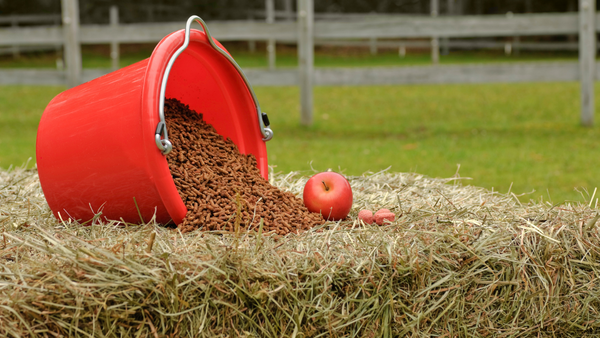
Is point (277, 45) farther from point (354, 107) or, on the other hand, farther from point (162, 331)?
point (162, 331)

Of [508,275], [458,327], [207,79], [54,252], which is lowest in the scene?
[458,327]

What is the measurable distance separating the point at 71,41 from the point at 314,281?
6.78 metres

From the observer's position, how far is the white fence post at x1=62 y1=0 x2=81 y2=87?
25.0ft

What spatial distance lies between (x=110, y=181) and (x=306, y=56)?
16.3 feet

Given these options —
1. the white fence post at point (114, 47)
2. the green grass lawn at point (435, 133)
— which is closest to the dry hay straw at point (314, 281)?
the green grass lawn at point (435, 133)

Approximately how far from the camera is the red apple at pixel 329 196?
9.20 ft

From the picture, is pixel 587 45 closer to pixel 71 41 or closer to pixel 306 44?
pixel 306 44

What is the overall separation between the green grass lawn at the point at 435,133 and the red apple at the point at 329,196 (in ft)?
2.36

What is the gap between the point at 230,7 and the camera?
19578 millimetres

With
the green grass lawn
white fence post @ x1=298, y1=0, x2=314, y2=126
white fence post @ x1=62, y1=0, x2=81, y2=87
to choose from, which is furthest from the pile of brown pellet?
white fence post @ x1=62, y1=0, x2=81, y2=87

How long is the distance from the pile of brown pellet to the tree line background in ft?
52.6

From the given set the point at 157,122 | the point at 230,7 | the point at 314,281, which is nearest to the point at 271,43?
the point at 230,7

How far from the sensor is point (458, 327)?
2.16m

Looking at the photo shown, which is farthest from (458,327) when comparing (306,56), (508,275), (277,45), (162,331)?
(277,45)
